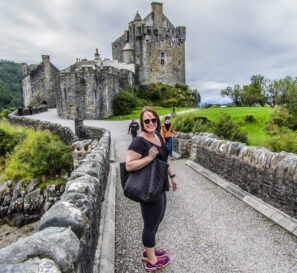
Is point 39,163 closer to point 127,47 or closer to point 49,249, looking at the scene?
point 49,249

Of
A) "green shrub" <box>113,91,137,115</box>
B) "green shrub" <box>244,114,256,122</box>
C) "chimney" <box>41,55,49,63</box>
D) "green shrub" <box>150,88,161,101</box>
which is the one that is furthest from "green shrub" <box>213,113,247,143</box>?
"chimney" <box>41,55,49,63</box>

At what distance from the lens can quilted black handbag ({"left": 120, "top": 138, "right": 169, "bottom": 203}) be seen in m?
2.63

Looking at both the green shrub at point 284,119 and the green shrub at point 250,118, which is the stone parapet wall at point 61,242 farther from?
the green shrub at point 250,118

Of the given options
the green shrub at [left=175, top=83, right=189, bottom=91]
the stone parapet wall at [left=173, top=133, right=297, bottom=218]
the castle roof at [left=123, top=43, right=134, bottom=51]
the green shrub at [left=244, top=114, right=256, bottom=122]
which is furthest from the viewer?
the green shrub at [left=175, top=83, right=189, bottom=91]

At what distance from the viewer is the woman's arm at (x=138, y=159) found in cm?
269

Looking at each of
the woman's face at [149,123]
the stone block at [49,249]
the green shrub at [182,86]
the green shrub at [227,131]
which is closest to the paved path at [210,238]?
the stone block at [49,249]

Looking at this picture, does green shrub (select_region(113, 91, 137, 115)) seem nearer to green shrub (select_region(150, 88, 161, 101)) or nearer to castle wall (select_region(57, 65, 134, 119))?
castle wall (select_region(57, 65, 134, 119))

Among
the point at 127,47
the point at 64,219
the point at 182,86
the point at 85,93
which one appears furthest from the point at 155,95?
the point at 64,219

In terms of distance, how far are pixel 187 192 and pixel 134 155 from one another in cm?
369

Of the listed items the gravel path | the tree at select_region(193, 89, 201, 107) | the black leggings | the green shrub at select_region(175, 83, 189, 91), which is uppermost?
the green shrub at select_region(175, 83, 189, 91)

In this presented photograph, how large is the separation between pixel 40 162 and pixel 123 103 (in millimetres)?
17494

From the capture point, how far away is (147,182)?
2.67 meters

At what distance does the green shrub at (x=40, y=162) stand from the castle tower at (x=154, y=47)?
3557cm

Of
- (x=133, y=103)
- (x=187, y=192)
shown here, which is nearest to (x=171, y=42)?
(x=133, y=103)
